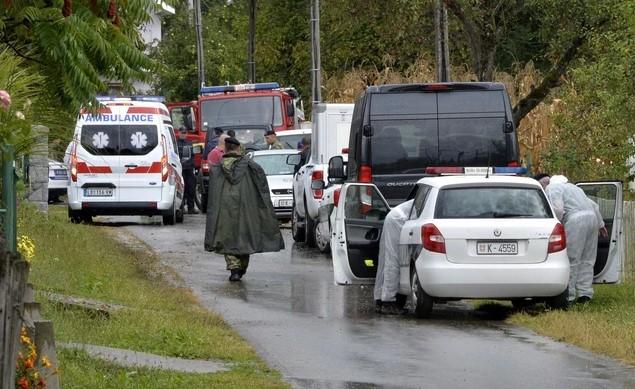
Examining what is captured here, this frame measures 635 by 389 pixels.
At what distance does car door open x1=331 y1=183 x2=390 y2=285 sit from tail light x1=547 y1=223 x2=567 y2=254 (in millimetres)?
2134

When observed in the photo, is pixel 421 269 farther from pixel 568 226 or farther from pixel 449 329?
pixel 568 226

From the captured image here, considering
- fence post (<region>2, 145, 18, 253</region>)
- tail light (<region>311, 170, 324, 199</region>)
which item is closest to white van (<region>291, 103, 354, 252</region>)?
tail light (<region>311, 170, 324, 199</region>)

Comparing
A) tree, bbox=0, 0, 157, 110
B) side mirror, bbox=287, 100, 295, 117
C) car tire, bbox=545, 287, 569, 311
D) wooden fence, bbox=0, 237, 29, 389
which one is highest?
side mirror, bbox=287, 100, 295, 117

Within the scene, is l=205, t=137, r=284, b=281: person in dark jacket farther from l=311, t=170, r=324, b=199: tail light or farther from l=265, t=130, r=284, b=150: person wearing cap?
l=265, t=130, r=284, b=150: person wearing cap

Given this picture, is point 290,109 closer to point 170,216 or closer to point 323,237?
point 170,216

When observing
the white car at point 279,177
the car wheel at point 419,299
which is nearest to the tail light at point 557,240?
the car wheel at point 419,299

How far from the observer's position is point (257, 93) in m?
41.6

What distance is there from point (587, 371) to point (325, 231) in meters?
12.0

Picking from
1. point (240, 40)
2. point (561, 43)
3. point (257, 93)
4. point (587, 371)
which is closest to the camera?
point (587, 371)

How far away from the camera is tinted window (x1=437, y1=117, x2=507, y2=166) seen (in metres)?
18.7

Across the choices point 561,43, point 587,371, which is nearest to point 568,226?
point 587,371

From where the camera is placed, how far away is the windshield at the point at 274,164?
30.5 meters

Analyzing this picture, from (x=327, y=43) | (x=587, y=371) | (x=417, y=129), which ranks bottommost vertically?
(x=587, y=371)

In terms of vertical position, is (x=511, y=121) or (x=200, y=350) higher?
(x=511, y=121)
